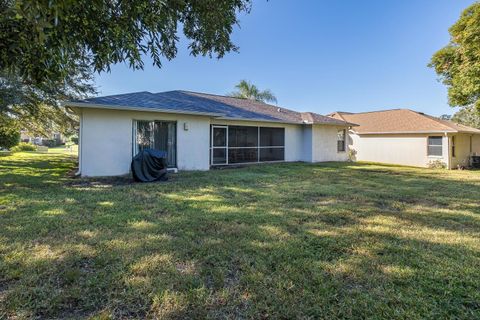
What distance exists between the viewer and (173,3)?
386cm

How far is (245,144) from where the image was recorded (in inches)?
576

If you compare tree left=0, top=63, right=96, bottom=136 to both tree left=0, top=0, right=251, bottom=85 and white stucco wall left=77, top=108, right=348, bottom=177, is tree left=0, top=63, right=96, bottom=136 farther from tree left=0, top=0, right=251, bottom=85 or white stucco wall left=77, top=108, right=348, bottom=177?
tree left=0, top=0, right=251, bottom=85

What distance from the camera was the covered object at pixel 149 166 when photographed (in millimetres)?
8945

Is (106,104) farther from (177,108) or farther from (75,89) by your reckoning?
(75,89)

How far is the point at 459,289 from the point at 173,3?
15.5 feet

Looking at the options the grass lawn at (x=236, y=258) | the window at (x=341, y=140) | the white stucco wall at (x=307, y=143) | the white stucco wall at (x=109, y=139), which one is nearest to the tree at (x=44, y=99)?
the white stucco wall at (x=109, y=139)

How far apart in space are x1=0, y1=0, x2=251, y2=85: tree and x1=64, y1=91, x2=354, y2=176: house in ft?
19.9

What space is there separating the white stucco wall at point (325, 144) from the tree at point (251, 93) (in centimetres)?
1210

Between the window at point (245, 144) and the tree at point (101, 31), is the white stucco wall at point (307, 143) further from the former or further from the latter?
the tree at point (101, 31)

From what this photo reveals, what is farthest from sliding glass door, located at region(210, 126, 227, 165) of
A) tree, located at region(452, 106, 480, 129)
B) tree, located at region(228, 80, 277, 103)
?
tree, located at region(452, 106, 480, 129)

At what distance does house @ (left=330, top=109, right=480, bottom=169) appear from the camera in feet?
57.2

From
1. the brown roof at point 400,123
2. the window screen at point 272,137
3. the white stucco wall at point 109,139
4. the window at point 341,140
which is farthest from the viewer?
the window at point 341,140

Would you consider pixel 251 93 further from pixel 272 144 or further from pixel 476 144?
pixel 476 144

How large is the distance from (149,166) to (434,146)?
17823 millimetres
